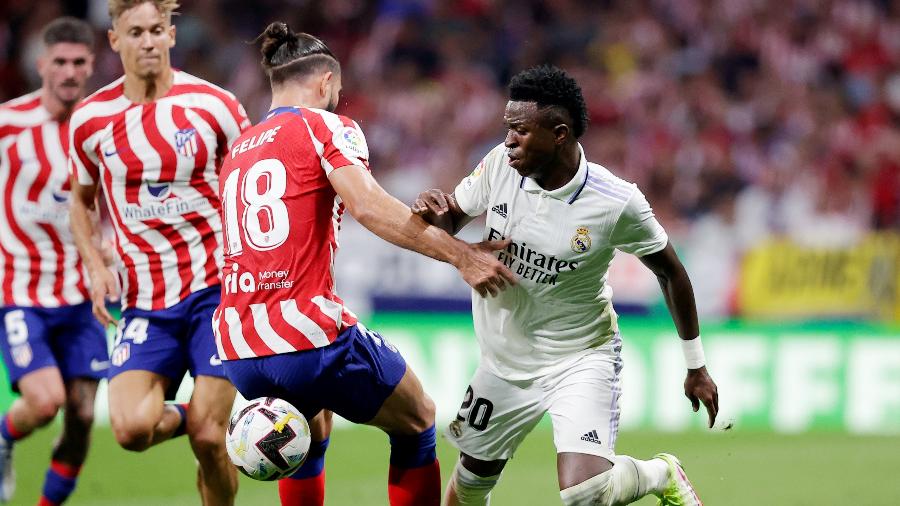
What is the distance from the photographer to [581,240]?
5.44 metres

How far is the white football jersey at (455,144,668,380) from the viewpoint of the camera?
17.8ft

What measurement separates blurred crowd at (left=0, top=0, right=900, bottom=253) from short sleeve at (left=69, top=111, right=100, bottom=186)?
8.04 m

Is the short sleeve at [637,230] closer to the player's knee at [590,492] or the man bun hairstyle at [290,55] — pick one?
the player's knee at [590,492]

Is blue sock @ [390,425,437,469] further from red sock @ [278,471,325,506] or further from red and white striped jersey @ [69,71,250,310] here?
red and white striped jersey @ [69,71,250,310]

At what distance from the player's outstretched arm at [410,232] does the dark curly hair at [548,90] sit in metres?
0.76

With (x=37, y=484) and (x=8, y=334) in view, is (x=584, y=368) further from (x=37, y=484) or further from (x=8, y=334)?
(x=37, y=484)

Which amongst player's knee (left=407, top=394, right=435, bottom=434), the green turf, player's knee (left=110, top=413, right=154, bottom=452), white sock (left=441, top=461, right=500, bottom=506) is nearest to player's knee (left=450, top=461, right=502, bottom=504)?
white sock (left=441, top=461, right=500, bottom=506)

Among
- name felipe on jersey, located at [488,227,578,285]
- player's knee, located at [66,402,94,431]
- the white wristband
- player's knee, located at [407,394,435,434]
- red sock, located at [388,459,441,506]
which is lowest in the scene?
player's knee, located at [66,402,94,431]

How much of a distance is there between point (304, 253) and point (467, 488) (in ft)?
5.02

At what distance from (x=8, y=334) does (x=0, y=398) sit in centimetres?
331

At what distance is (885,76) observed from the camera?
1664 centimetres

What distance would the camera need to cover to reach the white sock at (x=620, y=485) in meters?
5.31

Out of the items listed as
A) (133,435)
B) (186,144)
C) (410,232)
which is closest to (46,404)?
(133,435)

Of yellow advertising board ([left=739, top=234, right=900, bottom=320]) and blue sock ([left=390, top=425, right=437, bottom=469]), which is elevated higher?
blue sock ([left=390, top=425, right=437, bottom=469])
